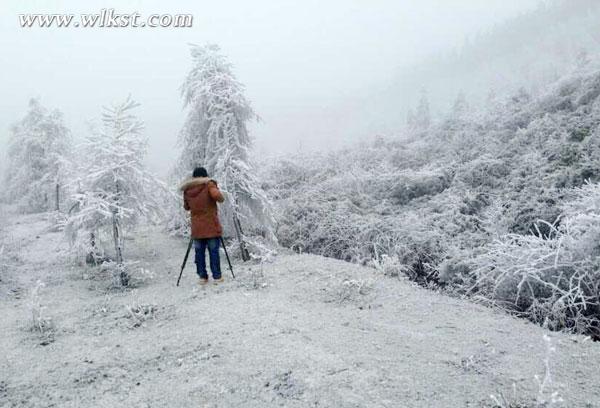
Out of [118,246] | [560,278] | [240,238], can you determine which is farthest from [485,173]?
[118,246]

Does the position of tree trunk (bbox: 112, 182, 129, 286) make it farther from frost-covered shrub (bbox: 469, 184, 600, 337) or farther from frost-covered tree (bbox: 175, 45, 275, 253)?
frost-covered shrub (bbox: 469, 184, 600, 337)

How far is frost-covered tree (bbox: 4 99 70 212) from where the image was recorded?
2472cm

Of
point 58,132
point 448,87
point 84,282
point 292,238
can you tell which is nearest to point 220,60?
point 292,238

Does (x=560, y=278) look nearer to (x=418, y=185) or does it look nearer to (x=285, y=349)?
(x=285, y=349)

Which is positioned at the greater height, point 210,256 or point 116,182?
point 116,182

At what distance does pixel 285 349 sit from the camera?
6.01 meters

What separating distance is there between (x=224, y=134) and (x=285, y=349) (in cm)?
683

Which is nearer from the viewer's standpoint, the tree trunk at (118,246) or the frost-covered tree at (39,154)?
the tree trunk at (118,246)

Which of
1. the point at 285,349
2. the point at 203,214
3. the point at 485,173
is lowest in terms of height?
the point at 285,349

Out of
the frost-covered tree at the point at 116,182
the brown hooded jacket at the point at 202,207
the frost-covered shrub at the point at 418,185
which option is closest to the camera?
the brown hooded jacket at the point at 202,207

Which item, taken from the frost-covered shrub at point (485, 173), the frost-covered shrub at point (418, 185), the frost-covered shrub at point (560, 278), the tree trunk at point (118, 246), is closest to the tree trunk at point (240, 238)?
Result: the tree trunk at point (118, 246)

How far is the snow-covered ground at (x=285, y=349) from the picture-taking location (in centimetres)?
502

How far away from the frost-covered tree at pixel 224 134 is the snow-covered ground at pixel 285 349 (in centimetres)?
278

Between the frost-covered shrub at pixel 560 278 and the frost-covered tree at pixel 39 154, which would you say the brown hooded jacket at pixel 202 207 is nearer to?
the frost-covered shrub at pixel 560 278
